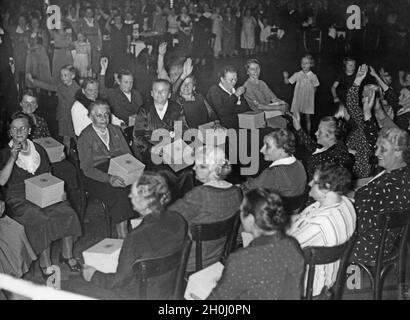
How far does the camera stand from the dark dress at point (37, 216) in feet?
14.3

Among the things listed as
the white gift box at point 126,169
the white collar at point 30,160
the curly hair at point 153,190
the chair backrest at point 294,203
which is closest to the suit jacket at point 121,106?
the white gift box at point 126,169

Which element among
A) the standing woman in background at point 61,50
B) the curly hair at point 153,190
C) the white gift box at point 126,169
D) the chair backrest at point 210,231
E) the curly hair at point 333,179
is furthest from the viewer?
the standing woman in background at point 61,50

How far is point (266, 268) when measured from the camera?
290cm

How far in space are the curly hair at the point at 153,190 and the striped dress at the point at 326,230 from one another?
0.78 m

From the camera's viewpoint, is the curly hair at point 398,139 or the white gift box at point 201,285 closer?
the white gift box at point 201,285

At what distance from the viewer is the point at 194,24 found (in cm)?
1306

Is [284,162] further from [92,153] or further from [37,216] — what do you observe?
[37,216]

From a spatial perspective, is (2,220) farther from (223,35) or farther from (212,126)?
(223,35)

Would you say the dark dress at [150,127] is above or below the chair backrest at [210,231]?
above

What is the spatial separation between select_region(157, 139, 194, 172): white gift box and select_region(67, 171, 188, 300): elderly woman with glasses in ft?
4.87

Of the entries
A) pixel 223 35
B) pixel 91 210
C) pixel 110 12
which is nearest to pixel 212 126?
pixel 91 210

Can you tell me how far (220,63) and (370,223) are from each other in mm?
9606

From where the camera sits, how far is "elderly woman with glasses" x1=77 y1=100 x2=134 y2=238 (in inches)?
191

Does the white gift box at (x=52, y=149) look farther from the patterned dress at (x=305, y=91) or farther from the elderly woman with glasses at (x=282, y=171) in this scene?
the patterned dress at (x=305, y=91)
